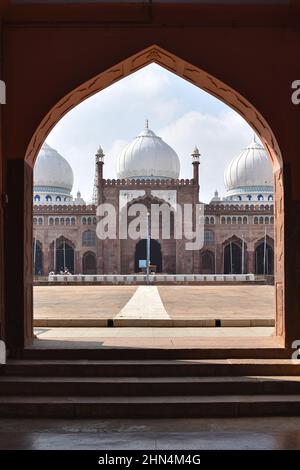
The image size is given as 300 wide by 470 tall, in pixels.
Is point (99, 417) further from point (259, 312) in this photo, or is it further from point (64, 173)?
point (64, 173)

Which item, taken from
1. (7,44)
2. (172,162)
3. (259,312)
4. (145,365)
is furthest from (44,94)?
(172,162)

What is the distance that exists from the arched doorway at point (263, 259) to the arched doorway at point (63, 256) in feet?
38.3

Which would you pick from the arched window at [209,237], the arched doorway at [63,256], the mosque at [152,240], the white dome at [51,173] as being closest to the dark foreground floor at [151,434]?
the mosque at [152,240]

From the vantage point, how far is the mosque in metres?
33.2

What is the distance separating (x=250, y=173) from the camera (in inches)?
1560

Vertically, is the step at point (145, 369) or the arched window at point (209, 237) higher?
the arched window at point (209, 237)

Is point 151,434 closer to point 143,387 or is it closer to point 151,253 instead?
point 143,387

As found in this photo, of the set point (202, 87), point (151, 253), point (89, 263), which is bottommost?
point (89, 263)

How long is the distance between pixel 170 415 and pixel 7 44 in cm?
390

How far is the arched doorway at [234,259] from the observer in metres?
34.8

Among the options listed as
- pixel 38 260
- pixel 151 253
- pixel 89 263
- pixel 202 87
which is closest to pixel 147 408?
pixel 202 87

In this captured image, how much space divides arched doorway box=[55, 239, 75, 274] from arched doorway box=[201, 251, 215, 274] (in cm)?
813

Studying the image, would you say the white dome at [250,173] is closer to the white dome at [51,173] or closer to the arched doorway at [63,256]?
the white dome at [51,173]

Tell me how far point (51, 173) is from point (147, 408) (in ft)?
123
